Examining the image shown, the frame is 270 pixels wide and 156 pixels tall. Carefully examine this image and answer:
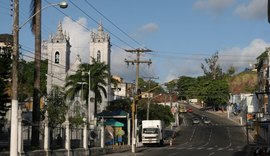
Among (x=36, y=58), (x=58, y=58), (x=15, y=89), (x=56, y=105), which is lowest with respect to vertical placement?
(x=15, y=89)

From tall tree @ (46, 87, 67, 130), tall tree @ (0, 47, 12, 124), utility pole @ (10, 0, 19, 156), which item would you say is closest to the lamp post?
utility pole @ (10, 0, 19, 156)

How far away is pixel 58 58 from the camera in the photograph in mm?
103625

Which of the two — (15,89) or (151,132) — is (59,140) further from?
(151,132)

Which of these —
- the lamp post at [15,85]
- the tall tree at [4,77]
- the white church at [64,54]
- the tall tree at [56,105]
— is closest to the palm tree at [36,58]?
the lamp post at [15,85]

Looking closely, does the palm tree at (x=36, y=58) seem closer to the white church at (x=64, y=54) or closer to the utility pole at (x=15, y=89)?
the utility pole at (x=15, y=89)

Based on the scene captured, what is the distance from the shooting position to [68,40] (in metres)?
104

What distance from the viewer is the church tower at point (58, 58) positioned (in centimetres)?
10181

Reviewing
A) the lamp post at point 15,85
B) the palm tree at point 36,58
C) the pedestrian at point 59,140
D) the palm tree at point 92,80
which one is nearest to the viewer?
the lamp post at point 15,85

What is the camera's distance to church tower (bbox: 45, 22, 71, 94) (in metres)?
102

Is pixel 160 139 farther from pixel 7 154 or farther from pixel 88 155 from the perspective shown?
pixel 7 154

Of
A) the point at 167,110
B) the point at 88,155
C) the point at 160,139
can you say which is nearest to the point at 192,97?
the point at 167,110

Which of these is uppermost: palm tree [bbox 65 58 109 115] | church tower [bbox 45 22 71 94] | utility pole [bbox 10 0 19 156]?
church tower [bbox 45 22 71 94]

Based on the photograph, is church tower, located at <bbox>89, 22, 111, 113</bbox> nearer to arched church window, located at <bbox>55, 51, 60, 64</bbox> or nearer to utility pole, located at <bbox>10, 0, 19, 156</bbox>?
arched church window, located at <bbox>55, 51, 60, 64</bbox>

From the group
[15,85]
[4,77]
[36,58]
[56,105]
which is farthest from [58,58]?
[15,85]
